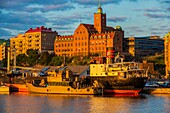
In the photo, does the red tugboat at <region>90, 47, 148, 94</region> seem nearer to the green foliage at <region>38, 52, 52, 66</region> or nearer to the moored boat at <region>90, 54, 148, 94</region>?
the moored boat at <region>90, 54, 148, 94</region>

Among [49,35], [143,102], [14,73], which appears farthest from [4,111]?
[49,35]

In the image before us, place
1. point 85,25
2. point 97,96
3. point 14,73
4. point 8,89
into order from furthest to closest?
point 85,25 → point 14,73 → point 8,89 → point 97,96

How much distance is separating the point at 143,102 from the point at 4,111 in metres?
24.5

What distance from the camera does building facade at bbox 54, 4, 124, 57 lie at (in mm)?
161250

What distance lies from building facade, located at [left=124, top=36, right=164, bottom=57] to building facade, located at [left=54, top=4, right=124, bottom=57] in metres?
5.13

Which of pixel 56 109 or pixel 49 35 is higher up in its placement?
pixel 49 35

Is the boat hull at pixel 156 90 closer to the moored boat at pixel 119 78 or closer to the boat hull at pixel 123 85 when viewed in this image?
A: the moored boat at pixel 119 78

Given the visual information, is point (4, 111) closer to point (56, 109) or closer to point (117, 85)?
point (56, 109)

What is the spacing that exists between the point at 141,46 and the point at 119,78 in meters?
76.9

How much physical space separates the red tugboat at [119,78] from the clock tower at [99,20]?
66974mm

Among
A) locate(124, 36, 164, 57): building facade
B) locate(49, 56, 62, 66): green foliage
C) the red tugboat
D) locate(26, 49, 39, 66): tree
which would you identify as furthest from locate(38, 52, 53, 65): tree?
the red tugboat

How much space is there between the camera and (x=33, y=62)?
560ft

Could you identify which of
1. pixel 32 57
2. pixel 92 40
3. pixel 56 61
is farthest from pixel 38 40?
pixel 92 40

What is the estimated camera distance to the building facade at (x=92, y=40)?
161 metres
